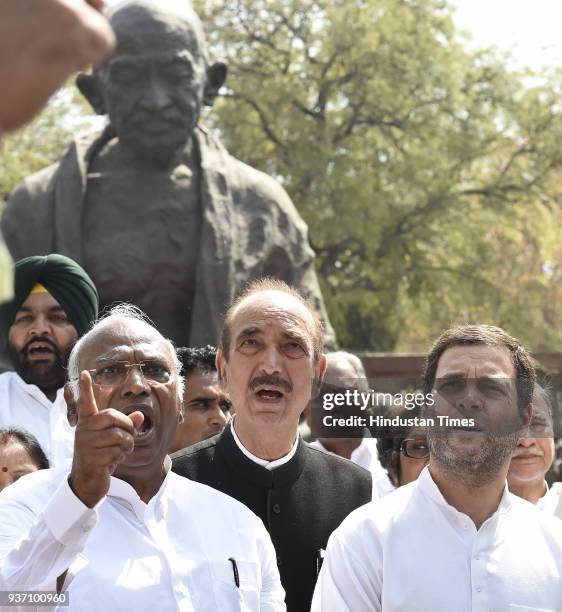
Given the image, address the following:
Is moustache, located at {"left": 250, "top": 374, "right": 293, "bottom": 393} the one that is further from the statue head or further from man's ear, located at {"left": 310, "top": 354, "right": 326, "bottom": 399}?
the statue head

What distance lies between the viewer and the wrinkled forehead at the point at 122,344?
11.1 ft

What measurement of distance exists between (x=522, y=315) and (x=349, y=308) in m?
3.66

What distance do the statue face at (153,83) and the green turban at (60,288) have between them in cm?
186

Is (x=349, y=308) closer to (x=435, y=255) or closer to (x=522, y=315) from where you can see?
(x=435, y=255)

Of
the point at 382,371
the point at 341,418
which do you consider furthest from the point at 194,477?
the point at 382,371

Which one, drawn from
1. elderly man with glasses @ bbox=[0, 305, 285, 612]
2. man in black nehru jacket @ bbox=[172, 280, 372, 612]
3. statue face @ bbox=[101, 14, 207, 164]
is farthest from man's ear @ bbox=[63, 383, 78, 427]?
statue face @ bbox=[101, 14, 207, 164]

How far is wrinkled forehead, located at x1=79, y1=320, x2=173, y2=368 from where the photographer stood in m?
3.37

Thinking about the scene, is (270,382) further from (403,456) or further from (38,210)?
(38,210)

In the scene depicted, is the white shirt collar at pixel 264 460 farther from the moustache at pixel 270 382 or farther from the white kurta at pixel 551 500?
the white kurta at pixel 551 500

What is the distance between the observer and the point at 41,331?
487 cm

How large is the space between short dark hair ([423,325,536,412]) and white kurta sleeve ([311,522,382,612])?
2.08 feet

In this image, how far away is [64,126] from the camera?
2386 centimetres

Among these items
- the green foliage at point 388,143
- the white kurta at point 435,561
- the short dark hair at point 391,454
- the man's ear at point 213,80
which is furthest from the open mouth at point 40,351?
the green foliage at point 388,143

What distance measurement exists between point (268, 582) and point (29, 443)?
143 centimetres
